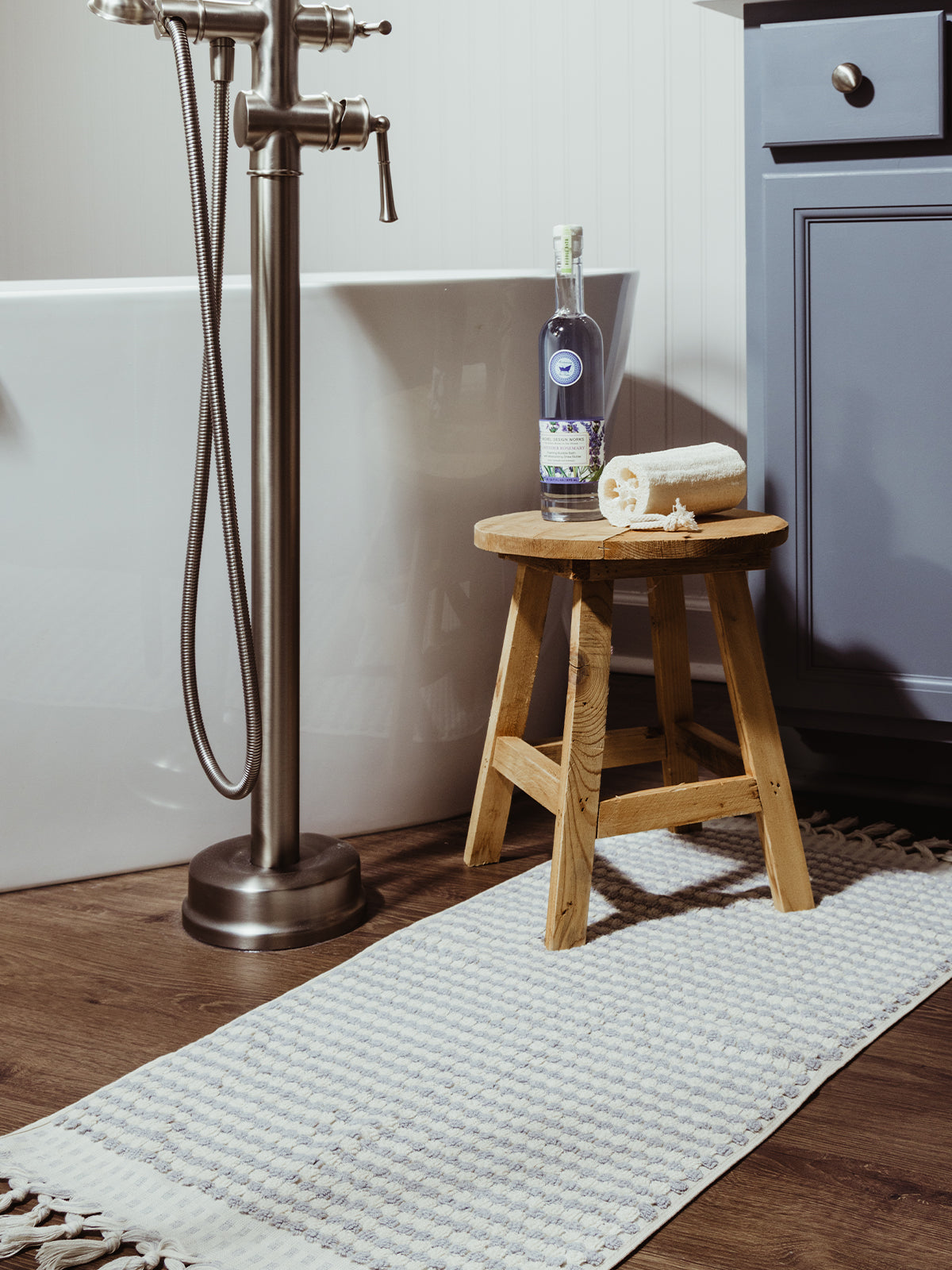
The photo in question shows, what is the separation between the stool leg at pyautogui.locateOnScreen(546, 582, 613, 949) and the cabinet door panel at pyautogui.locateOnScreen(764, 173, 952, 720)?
358 millimetres

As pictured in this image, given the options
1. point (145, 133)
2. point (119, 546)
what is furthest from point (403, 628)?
point (145, 133)

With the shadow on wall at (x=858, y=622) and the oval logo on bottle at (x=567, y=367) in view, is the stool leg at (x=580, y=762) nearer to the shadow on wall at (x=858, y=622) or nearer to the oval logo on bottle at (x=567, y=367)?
the oval logo on bottle at (x=567, y=367)

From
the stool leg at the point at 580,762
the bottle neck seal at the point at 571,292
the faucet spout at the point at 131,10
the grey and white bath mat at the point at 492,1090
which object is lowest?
the grey and white bath mat at the point at 492,1090

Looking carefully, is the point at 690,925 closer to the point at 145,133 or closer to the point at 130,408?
the point at 130,408

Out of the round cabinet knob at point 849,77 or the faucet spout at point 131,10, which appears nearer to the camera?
the faucet spout at point 131,10

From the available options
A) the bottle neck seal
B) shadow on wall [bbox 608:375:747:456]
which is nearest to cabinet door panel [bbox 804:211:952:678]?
the bottle neck seal

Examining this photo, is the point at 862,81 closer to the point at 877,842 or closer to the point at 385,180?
the point at 385,180

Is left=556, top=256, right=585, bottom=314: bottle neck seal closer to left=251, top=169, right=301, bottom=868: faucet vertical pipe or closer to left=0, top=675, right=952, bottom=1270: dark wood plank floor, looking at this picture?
left=251, top=169, right=301, bottom=868: faucet vertical pipe

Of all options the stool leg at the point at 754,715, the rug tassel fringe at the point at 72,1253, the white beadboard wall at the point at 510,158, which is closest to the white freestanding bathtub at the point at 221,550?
the stool leg at the point at 754,715

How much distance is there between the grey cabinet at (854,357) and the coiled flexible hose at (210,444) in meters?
0.60

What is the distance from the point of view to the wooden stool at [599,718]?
1.27 meters

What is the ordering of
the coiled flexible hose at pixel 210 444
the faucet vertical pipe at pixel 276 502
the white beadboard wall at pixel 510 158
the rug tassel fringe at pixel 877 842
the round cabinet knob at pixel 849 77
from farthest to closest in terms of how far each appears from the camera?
the white beadboard wall at pixel 510 158 < the rug tassel fringe at pixel 877 842 < the round cabinet knob at pixel 849 77 < the faucet vertical pipe at pixel 276 502 < the coiled flexible hose at pixel 210 444

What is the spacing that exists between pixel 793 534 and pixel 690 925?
460 millimetres

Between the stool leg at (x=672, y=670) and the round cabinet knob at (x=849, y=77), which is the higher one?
the round cabinet knob at (x=849, y=77)
